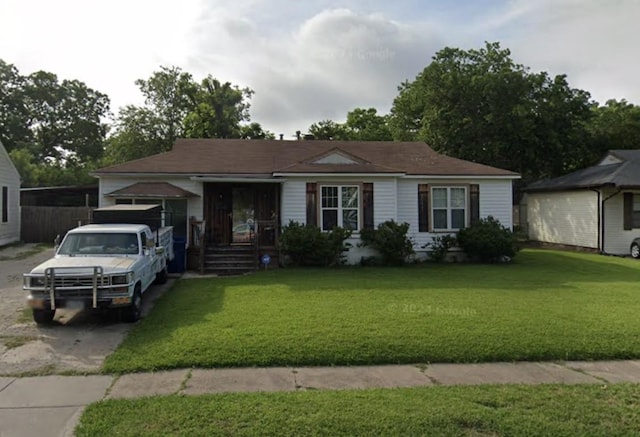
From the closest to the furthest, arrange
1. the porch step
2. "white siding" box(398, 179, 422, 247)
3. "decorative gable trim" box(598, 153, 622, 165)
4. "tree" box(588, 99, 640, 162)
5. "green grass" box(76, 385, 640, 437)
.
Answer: "green grass" box(76, 385, 640, 437) < the porch step < "white siding" box(398, 179, 422, 247) < "decorative gable trim" box(598, 153, 622, 165) < "tree" box(588, 99, 640, 162)

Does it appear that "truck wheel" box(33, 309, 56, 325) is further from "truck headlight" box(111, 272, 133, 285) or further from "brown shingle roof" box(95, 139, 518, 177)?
"brown shingle roof" box(95, 139, 518, 177)

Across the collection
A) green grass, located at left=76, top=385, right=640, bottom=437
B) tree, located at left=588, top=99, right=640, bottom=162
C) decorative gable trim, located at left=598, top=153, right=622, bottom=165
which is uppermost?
tree, located at left=588, top=99, right=640, bottom=162

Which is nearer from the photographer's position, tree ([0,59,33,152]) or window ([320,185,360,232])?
window ([320,185,360,232])

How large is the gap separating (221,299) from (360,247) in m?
6.82

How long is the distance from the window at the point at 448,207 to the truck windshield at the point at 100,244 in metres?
11.0

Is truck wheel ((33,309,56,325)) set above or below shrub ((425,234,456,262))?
below

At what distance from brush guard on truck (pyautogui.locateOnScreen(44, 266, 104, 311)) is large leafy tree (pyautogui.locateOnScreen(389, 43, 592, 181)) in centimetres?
2515

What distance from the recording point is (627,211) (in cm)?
1994

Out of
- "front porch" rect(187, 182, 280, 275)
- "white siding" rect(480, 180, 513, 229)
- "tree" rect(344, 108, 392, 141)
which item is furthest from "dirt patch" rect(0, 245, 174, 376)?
"tree" rect(344, 108, 392, 141)

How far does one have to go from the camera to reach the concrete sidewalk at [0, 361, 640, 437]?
482 centimetres

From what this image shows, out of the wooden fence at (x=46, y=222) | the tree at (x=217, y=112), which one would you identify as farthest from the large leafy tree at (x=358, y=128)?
the wooden fence at (x=46, y=222)

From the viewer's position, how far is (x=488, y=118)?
91.2ft

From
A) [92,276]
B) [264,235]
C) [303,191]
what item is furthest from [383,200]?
[92,276]

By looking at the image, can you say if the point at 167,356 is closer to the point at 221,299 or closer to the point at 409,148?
the point at 221,299
